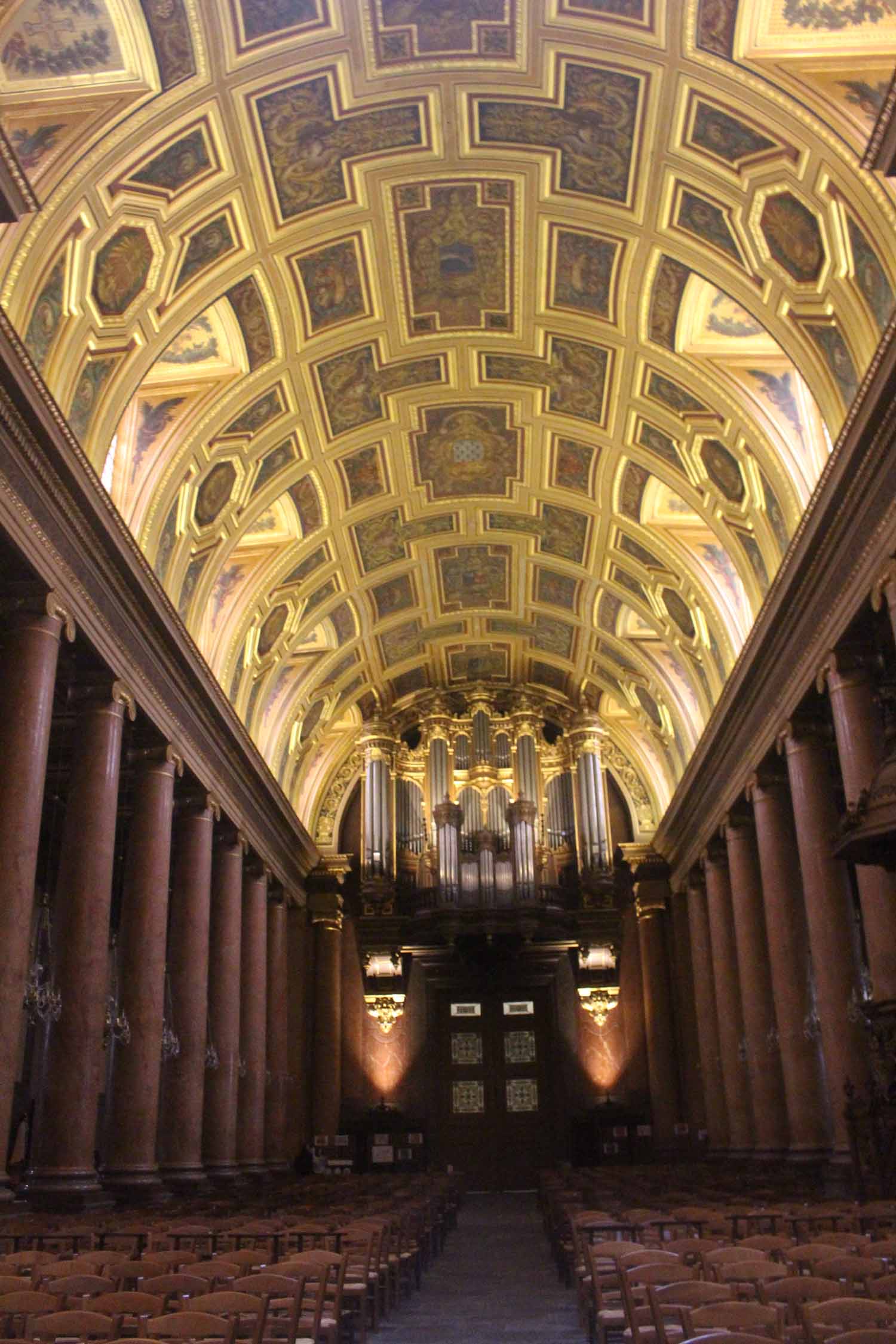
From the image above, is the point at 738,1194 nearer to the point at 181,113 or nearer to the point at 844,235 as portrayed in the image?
the point at 844,235

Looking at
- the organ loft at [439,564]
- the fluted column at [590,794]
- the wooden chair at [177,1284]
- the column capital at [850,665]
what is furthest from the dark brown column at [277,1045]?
the wooden chair at [177,1284]

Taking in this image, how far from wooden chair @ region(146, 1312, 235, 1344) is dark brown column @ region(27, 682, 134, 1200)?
903 centimetres

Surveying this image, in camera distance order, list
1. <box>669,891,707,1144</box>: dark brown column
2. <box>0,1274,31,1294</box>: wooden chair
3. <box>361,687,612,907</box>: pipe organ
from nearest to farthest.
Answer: <box>0,1274,31,1294</box>: wooden chair < <box>669,891,707,1144</box>: dark brown column < <box>361,687,612,907</box>: pipe organ

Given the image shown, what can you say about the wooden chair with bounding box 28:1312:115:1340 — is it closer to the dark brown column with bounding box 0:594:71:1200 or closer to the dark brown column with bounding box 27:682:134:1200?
the dark brown column with bounding box 0:594:71:1200

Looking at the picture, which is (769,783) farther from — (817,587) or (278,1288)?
(278,1288)

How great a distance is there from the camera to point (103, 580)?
1491 centimetres

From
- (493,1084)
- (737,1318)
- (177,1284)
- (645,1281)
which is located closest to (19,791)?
(177,1284)

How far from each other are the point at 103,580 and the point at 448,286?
7.04 m

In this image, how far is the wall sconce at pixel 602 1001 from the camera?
29.7m

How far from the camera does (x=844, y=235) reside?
13633mm

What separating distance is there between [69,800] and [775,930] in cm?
1071

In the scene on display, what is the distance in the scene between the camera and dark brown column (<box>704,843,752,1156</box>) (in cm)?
2212

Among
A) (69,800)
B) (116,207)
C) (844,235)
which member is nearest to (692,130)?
(844,235)

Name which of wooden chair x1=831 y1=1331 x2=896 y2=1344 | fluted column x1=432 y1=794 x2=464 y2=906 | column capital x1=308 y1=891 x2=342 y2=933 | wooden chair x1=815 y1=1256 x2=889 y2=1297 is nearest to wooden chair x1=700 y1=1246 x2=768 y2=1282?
wooden chair x1=815 y1=1256 x2=889 y2=1297
